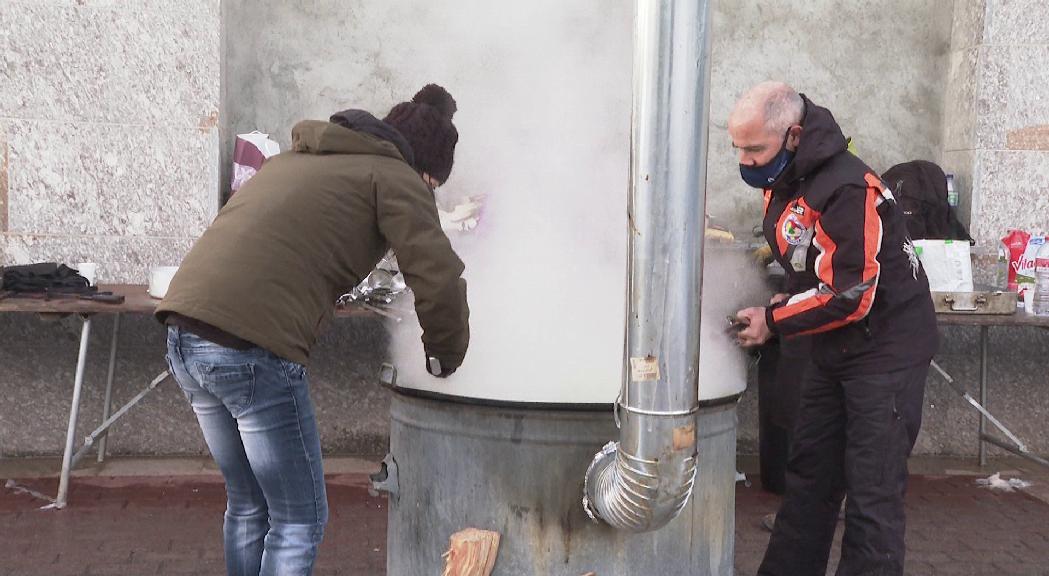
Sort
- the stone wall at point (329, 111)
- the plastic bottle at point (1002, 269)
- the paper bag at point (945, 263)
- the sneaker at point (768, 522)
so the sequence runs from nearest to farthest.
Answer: the sneaker at point (768, 522) < the paper bag at point (945, 263) < the stone wall at point (329, 111) < the plastic bottle at point (1002, 269)

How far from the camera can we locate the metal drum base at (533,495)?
3049 millimetres

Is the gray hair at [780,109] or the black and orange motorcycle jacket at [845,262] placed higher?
the gray hair at [780,109]

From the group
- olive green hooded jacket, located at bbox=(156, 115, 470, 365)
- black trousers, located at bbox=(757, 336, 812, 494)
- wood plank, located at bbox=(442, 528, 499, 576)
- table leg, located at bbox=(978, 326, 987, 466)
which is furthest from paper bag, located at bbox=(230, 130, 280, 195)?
table leg, located at bbox=(978, 326, 987, 466)

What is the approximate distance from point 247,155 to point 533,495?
371 cm

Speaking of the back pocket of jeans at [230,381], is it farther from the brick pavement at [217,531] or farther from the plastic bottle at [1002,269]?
the plastic bottle at [1002,269]

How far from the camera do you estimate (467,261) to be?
3.83 meters

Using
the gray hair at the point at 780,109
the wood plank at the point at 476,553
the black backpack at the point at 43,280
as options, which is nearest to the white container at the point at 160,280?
the black backpack at the point at 43,280

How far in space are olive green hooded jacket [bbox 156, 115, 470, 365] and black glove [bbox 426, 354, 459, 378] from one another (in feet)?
0.07

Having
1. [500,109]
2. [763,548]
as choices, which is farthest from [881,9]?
[763,548]

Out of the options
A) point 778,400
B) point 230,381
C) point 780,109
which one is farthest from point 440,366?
point 778,400

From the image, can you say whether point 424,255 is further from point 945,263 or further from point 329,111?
point 329,111

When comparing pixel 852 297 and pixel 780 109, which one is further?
pixel 780 109

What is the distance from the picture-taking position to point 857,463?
11.6 ft

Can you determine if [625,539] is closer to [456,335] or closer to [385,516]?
[456,335]
